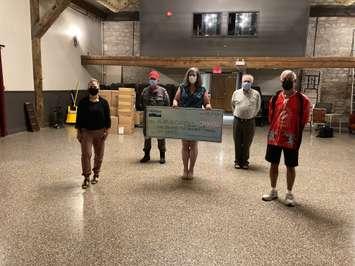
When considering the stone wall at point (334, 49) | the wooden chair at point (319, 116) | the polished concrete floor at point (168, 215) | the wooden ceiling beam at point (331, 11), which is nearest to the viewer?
the polished concrete floor at point (168, 215)

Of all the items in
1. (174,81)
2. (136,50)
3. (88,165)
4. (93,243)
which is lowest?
(93,243)

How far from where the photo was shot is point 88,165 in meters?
3.53

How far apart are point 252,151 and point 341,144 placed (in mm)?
2647

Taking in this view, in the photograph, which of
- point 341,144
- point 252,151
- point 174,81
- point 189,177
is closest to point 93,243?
point 189,177

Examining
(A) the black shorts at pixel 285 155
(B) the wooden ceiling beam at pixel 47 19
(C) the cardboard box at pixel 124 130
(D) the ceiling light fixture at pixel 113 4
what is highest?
(D) the ceiling light fixture at pixel 113 4

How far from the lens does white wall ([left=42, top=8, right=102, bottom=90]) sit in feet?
28.1

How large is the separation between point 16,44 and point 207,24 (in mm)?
6216

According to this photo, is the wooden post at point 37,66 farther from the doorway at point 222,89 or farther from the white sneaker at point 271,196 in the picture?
the doorway at point 222,89

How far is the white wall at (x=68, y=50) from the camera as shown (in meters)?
8.58

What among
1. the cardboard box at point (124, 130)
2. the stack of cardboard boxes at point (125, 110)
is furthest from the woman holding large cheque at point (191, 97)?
the cardboard box at point (124, 130)

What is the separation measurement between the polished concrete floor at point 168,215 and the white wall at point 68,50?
174 inches

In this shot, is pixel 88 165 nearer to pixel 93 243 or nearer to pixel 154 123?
pixel 154 123

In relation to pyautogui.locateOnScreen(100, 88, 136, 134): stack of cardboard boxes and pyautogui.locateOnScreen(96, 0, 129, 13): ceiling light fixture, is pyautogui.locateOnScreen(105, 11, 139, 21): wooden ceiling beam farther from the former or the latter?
pyautogui.locateOnScreen(100, 88, 136, 134): stack of cardboard boxes

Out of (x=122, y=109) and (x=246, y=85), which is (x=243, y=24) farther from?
(x=246, y=85)
